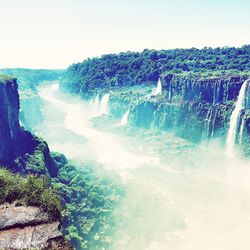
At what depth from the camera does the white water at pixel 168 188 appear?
42.2 m

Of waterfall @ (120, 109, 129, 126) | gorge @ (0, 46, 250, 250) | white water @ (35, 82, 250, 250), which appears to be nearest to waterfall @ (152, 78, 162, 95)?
gorge @ (0, 46, 250, 250)

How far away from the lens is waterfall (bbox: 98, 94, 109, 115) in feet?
393

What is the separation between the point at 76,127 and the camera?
11250 cm

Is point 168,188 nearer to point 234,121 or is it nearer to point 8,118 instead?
point 234,121

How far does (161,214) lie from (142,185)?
1248 cm

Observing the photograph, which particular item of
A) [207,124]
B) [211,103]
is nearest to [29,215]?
[207,124]

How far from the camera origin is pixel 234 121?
238ft

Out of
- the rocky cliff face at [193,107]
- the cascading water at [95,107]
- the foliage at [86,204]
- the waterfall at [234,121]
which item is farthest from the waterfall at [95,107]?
the foliage at [86,204]

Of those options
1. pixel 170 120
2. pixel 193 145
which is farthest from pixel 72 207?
pixel 170 120

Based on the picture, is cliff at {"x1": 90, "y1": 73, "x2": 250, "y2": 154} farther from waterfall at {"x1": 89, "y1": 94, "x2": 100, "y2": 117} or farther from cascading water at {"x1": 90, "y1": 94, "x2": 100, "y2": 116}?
cascading water at {"x1": 90, "y1": 94, "x2": 100, "y2": 116}

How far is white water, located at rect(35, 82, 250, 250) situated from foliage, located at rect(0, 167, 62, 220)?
2367 centimetres

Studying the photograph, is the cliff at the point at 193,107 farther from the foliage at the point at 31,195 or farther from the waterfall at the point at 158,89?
the foliage at the point at 31,195

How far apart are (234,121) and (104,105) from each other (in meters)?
57.7

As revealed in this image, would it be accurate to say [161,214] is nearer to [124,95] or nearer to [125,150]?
[125,150]
